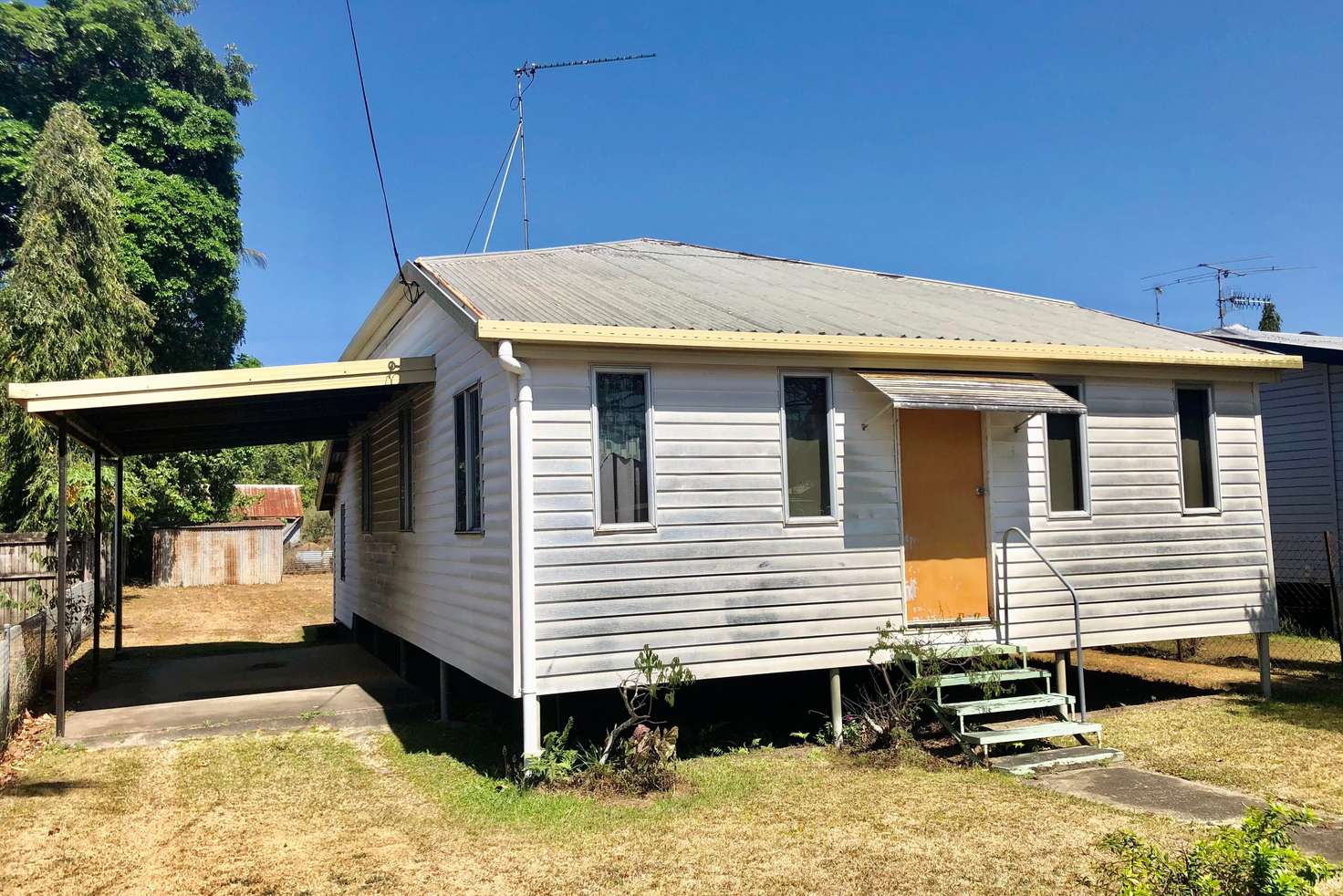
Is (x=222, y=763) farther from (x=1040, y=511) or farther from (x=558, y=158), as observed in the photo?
(x=558, y=158)

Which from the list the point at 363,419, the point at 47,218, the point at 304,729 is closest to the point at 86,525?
the point at 47,218

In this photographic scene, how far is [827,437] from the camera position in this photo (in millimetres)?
8312

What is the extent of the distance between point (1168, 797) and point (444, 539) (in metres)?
6.41

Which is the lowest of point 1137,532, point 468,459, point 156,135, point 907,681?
point 907,681

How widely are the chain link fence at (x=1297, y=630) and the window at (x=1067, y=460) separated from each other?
3.87 m

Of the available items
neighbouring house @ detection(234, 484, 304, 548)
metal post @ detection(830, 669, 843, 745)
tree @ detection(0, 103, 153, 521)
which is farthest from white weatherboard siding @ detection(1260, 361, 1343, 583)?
neighbouring house @ detection(234, 484, 304, 548)

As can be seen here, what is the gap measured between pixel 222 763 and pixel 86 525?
491 inches

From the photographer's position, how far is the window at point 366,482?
13.4m

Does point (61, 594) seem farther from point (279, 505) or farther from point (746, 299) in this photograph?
point (279, 505)

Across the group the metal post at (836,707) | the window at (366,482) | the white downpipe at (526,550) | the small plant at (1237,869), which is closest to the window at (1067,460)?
the metal post at (836,707)

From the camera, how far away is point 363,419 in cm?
1345

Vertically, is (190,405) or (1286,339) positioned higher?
(1286,339)

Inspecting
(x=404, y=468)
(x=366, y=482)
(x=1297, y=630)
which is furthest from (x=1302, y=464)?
(x=366, y=482)

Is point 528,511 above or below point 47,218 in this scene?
below
